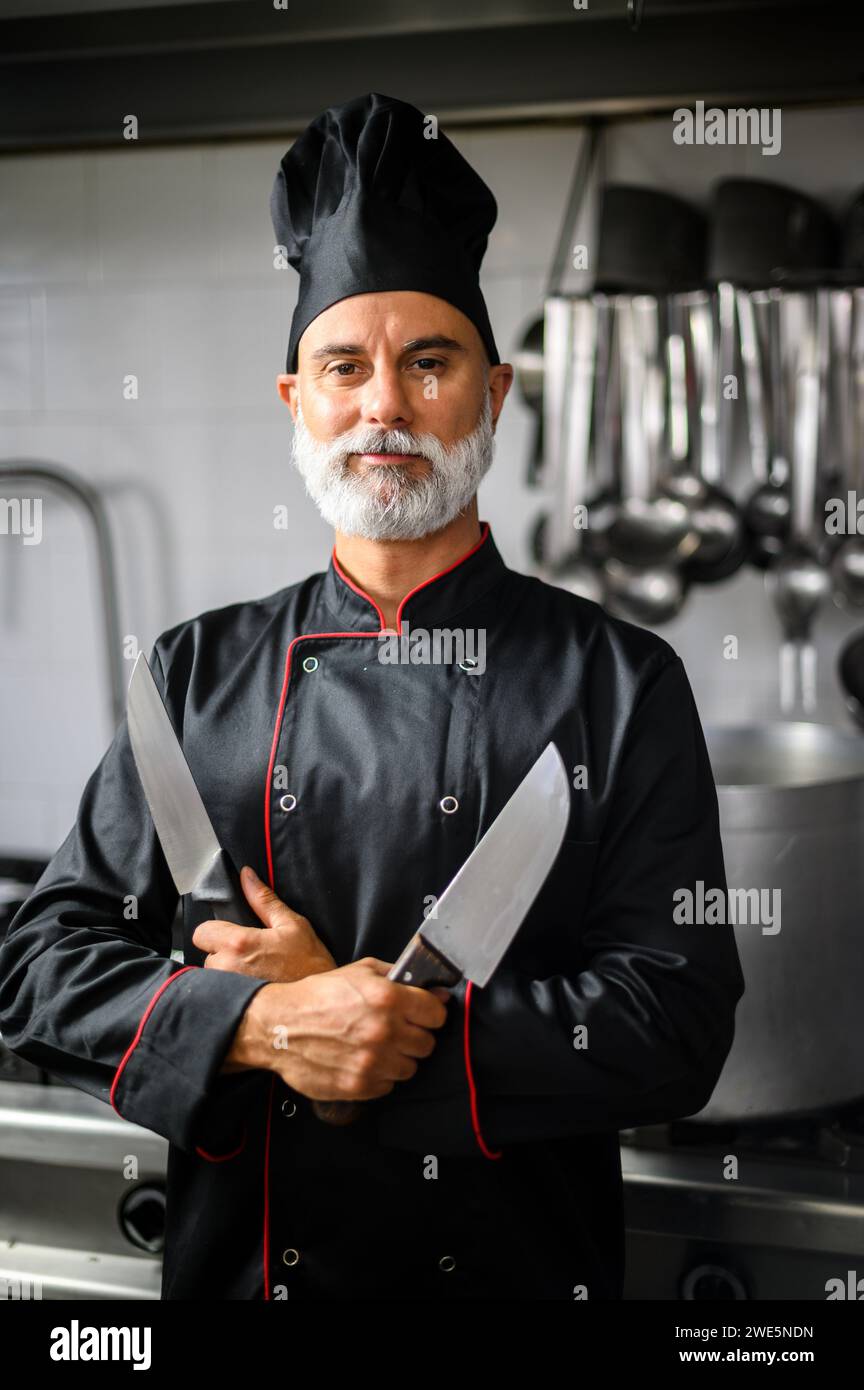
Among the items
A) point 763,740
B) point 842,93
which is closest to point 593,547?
point 763,740

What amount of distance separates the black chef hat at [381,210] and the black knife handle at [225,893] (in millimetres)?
287

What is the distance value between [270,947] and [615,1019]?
0.54 feet

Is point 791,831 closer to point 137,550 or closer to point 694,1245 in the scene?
point 694,1245

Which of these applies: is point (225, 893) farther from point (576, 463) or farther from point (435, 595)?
point (576, 463)

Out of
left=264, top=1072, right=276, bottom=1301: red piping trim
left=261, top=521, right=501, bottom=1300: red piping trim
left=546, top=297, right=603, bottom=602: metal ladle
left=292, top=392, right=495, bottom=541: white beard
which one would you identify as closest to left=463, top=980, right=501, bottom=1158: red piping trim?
left=261, top=521, right=501, bottom=1300: red piping trim

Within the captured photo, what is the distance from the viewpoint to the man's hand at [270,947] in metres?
0.61

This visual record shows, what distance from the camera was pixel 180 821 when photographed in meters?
0.65

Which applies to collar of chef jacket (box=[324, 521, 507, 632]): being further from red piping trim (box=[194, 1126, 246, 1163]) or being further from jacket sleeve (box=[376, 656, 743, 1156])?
red piping trim (box=[194, 1126, 246, 1163])

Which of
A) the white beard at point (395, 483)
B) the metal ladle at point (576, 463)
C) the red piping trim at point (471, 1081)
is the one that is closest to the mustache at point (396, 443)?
the white beard at point (395, 483)

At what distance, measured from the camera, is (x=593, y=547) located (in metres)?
1.14

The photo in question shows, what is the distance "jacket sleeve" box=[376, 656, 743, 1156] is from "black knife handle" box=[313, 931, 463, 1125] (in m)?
0.02

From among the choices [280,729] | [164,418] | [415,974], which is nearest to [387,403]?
[280,729]

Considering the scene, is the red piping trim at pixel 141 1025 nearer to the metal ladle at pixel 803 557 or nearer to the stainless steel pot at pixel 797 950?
the stainless steel pot at pixel 797 950

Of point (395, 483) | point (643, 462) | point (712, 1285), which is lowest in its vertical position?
point (712, 1285)
